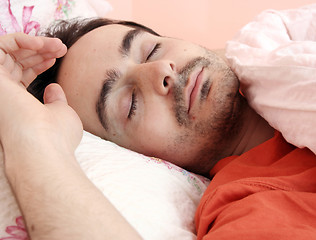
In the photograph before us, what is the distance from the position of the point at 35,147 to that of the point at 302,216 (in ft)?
1.59

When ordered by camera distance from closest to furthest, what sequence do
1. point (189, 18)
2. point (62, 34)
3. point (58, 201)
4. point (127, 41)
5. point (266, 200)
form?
1. point (58, 201)
2. point (266, 200)
3. point (127, 41)
4. point (62, 34)
5. point (189, 18)

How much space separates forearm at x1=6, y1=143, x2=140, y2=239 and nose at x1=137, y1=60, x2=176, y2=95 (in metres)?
0.40

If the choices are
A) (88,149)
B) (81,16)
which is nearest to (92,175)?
(88,149)

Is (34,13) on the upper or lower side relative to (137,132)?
upper

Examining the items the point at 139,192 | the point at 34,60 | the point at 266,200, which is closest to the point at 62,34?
the point at 34,60

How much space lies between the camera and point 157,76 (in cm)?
86

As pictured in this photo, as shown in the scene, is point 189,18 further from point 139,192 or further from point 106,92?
point 139,192

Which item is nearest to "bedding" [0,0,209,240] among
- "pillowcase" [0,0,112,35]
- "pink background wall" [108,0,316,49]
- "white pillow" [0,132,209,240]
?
"white pillow" [0,132,209,240]

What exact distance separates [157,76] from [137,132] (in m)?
0.17

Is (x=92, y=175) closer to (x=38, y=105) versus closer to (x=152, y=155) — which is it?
(x=38, y=105)

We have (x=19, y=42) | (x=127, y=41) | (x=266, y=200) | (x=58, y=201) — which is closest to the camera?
(x=58, y=201)

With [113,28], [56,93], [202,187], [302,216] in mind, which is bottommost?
[202,187]

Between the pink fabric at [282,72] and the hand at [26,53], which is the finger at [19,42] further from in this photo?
the pink fabric at [282,72]

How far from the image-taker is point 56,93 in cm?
76
